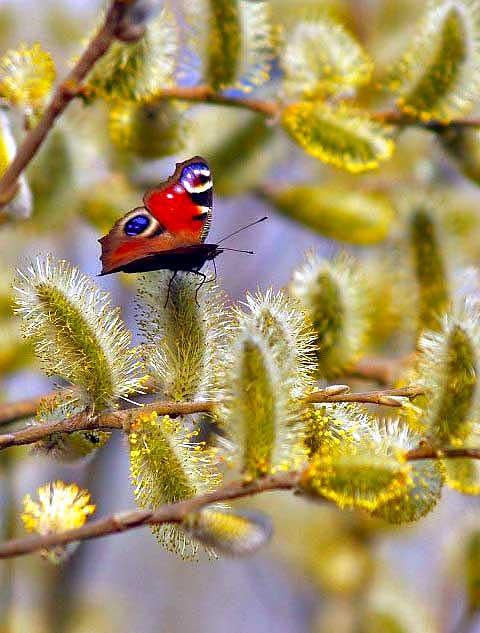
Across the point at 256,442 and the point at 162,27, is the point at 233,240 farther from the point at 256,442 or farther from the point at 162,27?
the point at 256,442

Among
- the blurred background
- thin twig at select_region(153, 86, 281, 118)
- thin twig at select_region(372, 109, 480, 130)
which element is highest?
thin twig at select_region(153, 86, 281, 118)

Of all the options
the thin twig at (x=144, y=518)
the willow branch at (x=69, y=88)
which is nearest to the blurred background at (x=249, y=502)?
the willow branch at (x=69, y=88)

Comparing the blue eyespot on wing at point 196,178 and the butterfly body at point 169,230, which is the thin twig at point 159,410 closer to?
the butterfly body at point 169,230

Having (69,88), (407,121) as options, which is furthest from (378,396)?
(407,121)

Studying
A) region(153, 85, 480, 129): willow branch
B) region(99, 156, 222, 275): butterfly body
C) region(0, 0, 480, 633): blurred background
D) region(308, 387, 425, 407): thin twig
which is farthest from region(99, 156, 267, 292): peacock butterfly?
region(153, 85, 480, 129): willow branch

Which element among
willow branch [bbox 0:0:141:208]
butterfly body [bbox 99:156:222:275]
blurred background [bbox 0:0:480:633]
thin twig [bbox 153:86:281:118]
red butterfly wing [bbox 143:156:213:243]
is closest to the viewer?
willow branch [bbox 0:0:141:208]

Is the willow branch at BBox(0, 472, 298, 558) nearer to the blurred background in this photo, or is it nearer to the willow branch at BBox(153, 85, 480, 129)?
the blurred background

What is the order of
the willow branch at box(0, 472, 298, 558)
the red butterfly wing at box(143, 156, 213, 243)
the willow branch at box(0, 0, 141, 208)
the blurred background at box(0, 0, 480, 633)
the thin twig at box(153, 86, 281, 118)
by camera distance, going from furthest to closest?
1. the blurred background at box(0, 0, 480, 633)
2. the thin twig at box(153, 86, 281, 118)
3. the red butterfly wing at box(143, 156, 213, 243)
4. the willow branch at box(0, 0, 141, 208)
5. the willow branch at box(0, 472, 298, 558)
